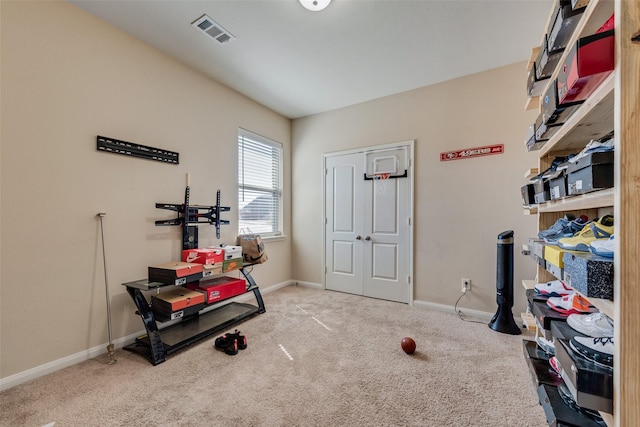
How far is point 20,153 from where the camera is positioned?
73.9 inches

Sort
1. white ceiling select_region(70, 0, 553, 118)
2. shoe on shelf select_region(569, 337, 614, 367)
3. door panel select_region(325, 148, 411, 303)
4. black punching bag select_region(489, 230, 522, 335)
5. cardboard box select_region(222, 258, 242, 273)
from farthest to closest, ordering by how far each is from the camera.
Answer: door panel select_region(325, 148, 411, 303) < cardboard box select_region(222, 258, 242, 273) < black punching bag select_region(489, 230, 522, 335) < white ceiling select_region(70, 0, 553, 118) < shoe on shelf select_region(569, 337, 614, 367)

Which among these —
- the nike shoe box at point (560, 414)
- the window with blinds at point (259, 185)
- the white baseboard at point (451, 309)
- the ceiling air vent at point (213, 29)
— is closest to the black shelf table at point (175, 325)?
the window with blinds at point (259, 185)

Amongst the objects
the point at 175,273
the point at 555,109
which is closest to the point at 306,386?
the point at 175,273

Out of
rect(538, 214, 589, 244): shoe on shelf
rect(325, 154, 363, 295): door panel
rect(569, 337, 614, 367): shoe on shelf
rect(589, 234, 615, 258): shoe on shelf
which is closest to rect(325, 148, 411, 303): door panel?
rect(325, 154, 363, 295): door panel

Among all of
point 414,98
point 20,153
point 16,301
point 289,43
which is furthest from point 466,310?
point 20,153

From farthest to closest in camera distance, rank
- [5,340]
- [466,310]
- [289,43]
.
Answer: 1. [466,310]
2. [289,43]
3. [5,340]

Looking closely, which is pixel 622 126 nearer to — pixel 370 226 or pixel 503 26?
pixel 503 26

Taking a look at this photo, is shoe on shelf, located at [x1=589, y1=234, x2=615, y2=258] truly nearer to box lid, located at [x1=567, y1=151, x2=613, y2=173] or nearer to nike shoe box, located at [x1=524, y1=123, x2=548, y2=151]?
box lid, located at [x1=567, y1=151, x2=613, y2=173]

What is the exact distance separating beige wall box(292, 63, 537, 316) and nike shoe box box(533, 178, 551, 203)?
61.7 inches

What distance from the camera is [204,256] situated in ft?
8.65

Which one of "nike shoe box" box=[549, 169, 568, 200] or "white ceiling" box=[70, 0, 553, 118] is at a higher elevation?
"white ceiling" box=[70, 0, 553, 118]

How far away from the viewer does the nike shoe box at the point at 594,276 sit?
0.75 metres

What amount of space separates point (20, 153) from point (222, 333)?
216cm

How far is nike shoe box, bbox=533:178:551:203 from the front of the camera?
4.50 feet
